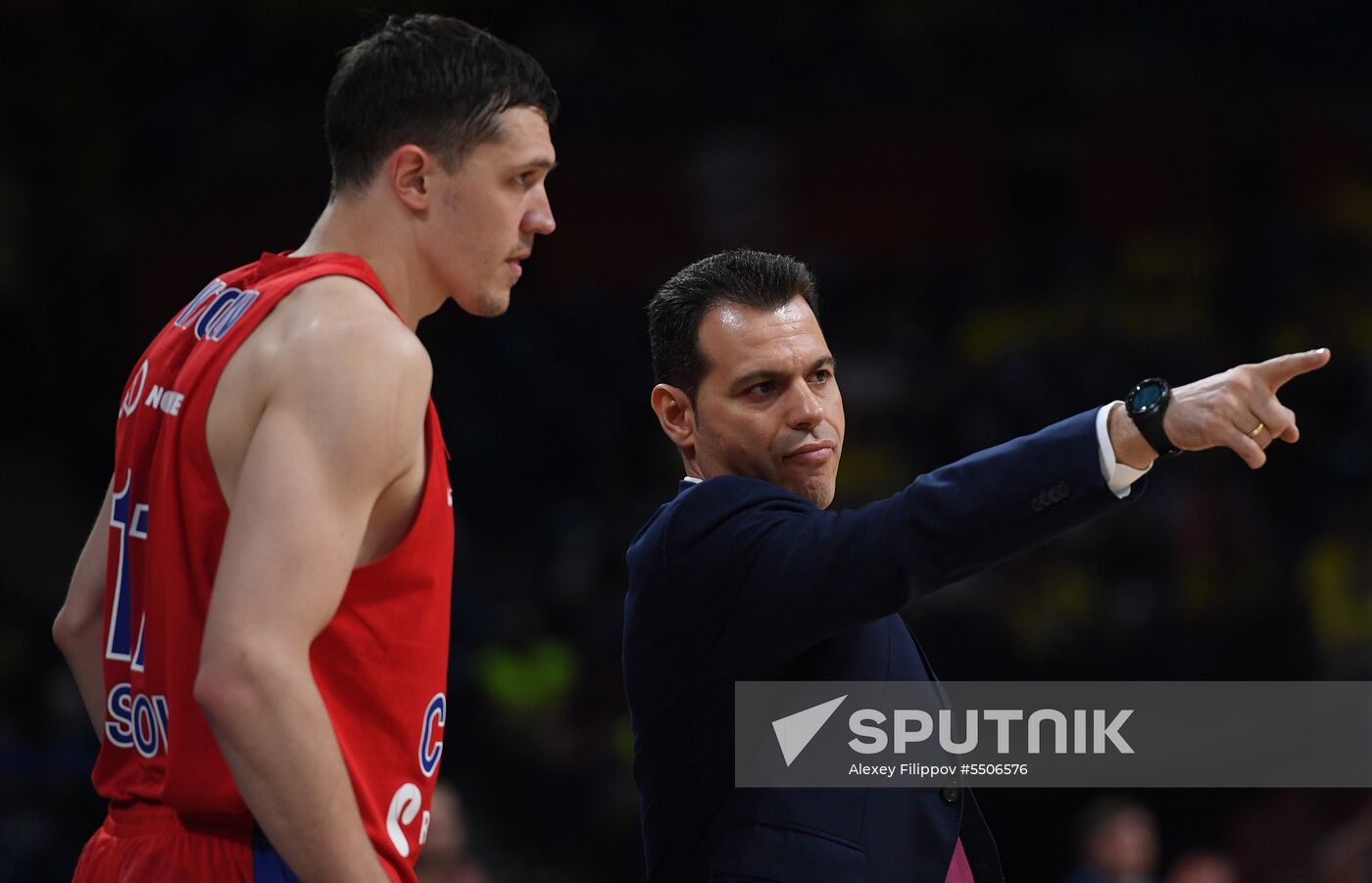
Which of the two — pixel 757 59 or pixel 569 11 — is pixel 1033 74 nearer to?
pixel 757 59

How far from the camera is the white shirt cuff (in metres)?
2.42

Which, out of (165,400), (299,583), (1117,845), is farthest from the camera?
(1117,845)

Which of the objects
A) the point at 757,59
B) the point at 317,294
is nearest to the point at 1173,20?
the point at 757,59

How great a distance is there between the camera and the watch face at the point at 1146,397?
239cm

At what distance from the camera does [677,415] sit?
10.5ft

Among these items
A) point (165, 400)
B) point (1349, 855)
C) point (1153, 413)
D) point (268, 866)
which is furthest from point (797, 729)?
point (1349, 855)

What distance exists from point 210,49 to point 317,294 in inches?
513

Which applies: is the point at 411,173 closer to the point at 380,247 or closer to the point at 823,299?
the point at 380,247

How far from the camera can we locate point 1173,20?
13.5 metres

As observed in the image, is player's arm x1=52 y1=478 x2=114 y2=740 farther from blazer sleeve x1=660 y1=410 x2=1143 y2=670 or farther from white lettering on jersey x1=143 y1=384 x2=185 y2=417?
blazer sleeve x1=660 y1=410 x2=1143 y2=670

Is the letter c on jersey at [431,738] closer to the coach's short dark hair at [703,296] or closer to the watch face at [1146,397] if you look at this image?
the coach's short dark hair at [703,296]

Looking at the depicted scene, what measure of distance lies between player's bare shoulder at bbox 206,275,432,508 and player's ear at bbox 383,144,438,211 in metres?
0.21

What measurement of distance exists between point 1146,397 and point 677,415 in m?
1.07

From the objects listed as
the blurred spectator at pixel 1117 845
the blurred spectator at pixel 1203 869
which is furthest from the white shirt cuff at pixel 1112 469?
the blurred spectator at pixel 1117 845
